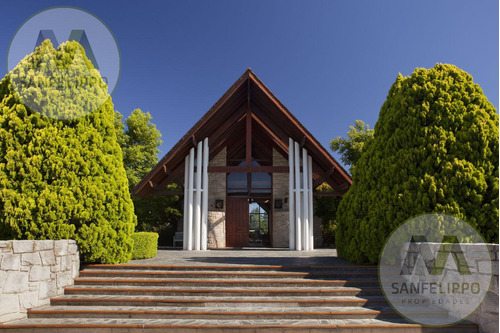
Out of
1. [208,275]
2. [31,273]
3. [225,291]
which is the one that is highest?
[31,273]

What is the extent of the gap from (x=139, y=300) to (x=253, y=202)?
10.6 m

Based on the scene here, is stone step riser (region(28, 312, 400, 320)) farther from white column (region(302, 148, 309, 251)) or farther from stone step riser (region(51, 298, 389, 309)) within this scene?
white column (region(302, 148, 309, 251))

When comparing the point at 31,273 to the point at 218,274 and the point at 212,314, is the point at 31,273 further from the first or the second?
the point at 218,274

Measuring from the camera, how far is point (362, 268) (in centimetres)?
608

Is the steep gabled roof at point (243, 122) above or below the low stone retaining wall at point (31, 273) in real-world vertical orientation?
above

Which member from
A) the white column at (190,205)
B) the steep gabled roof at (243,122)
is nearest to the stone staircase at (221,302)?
the white column at (190,205)

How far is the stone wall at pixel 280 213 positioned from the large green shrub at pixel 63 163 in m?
7.43

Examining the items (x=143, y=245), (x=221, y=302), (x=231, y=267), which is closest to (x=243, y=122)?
(x=143, y=245)

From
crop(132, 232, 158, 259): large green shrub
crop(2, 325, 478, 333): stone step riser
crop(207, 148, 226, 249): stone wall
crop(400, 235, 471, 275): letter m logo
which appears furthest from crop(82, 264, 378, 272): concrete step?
crop(207, 148, 226, 249): stone wall

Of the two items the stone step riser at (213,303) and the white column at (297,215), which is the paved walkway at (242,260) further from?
the white column at (297,215)

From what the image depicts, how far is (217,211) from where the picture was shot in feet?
42.4

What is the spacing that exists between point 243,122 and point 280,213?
4.33 meters

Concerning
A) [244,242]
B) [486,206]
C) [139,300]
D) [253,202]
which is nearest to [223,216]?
[244,242]

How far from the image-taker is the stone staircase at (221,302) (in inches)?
162
